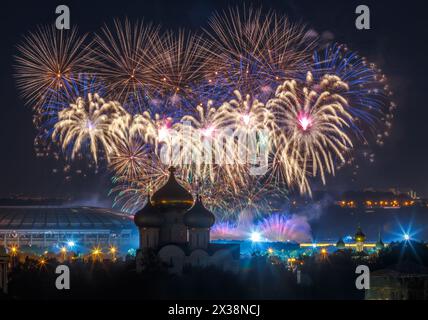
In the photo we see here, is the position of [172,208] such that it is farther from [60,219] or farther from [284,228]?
[284,228]

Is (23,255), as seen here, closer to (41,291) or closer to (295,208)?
(41,291)

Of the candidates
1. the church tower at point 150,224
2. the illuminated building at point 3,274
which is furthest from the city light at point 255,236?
the illuminated building at point 3,274

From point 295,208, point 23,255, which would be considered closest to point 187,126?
point 23,255

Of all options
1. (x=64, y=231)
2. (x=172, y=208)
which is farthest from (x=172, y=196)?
(x=64, y=231)

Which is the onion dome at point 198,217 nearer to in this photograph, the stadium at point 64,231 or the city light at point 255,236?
the stadium at point 64,231

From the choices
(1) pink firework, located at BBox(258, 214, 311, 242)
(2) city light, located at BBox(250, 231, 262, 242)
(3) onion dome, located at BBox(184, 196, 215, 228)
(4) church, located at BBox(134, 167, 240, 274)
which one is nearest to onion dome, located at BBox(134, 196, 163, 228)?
(4) church, located at BBox(134, 167, 240, 274)
